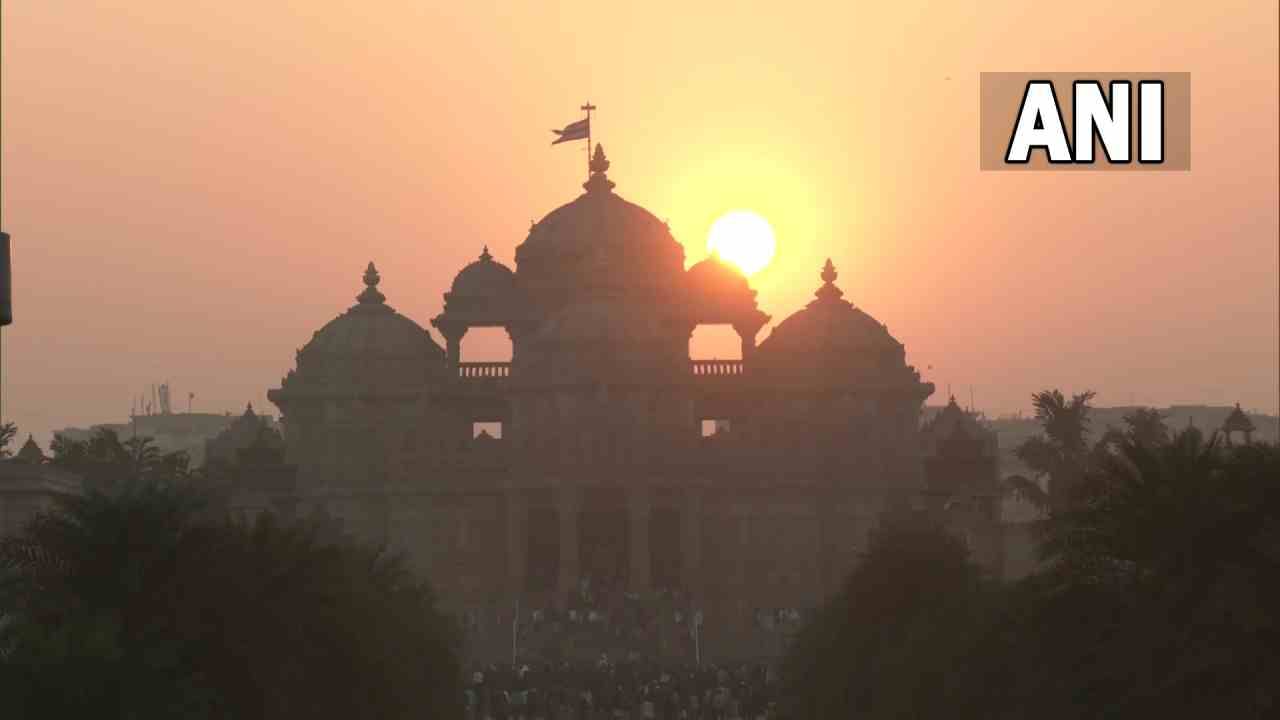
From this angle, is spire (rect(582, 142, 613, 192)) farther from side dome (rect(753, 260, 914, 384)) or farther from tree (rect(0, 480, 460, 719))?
tree (rect(0, 480, 460, 719))

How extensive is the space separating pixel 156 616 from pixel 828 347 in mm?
104985

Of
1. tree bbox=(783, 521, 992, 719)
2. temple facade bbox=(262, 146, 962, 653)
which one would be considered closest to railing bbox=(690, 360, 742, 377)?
temple facade bbox=(262, 146, 962, 653)

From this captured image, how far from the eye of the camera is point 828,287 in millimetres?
174375

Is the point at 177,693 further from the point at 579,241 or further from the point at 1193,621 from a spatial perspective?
the point at 579,241

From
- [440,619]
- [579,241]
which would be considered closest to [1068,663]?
[440,619]

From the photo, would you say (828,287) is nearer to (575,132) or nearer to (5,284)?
(575,132)

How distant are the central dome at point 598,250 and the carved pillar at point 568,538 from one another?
17.3 meters

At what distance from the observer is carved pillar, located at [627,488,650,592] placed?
15850 centimetres

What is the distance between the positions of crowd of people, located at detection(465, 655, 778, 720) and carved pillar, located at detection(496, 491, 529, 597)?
2753 cm

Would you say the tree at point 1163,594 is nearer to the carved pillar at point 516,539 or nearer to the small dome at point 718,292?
the carved pillar at point 516,539

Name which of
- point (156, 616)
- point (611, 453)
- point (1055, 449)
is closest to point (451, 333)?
point (611, 453)

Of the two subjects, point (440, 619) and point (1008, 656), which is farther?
point (440, 619)

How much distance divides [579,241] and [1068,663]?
11281 cm

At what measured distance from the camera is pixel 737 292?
18025 cm
